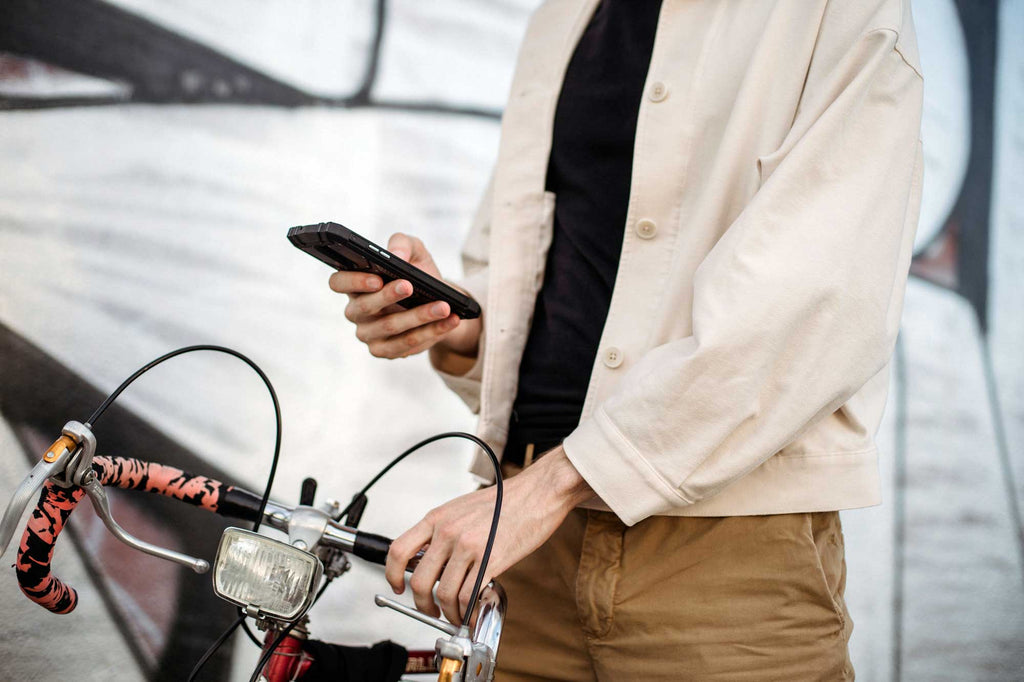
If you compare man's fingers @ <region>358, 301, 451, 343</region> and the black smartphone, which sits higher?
the black smartphone

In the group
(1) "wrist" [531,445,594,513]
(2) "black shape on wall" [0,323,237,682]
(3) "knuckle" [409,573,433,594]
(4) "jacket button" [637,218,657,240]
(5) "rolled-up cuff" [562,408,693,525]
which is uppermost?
(4) "jacket button" [637,218,657,240]

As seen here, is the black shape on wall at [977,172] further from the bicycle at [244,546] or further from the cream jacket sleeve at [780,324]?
the bicycle at [244,546]

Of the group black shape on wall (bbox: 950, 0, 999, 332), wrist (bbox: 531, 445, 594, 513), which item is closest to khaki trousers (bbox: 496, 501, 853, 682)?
wrist (bbox: 531, 445, 594, 513)

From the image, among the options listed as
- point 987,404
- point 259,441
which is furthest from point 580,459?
point 987,404

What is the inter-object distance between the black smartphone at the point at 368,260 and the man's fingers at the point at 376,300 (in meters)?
0.01

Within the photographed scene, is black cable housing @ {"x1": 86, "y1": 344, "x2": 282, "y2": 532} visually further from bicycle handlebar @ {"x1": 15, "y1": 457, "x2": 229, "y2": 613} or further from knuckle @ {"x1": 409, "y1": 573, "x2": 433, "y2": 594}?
knuckle @ {"x1": 409, "y1": 573, "x2": 433, "y2": 594}

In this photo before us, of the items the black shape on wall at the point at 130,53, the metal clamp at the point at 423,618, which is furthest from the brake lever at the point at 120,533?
the black shape on wall at the point at 130,53

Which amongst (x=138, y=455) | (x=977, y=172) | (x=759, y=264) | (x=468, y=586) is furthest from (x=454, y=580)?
(x=977, y=172)

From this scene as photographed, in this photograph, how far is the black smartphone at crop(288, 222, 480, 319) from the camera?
0.69m

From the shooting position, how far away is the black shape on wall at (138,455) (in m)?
1.38

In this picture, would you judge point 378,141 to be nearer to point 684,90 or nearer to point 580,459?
point 684,90

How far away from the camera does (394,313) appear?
87 cm

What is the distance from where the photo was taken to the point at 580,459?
0.65m

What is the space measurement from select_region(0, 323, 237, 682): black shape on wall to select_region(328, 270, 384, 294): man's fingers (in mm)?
898
